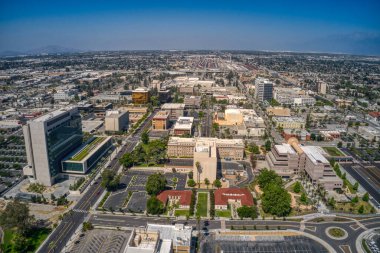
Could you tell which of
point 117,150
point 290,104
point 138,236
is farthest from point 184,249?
point 290,104

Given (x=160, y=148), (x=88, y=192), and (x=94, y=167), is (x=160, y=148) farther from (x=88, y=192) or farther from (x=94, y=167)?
(x=88, y=192)

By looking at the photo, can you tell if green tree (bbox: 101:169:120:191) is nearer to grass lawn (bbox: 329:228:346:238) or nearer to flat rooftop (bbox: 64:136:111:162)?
flat rooftop (bbox: 64:136:111:162)

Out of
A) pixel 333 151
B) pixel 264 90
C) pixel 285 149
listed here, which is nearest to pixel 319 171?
pixel 285 149

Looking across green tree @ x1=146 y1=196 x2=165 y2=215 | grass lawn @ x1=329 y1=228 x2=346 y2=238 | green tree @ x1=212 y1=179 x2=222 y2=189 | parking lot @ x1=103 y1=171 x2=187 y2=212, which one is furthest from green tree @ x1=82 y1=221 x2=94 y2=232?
grass lawn @ x1=329 y1=228 x2=346 y2=238

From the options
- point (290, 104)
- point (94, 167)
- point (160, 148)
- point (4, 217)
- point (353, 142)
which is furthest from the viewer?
point (290, 104)

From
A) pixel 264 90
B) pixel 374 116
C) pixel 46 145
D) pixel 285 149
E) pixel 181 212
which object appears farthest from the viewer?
pixel 264 90

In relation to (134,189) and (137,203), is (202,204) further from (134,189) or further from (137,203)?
(134,189)

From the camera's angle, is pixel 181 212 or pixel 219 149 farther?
pixel 219 149
